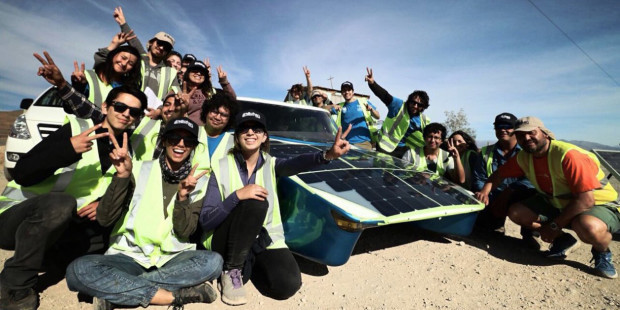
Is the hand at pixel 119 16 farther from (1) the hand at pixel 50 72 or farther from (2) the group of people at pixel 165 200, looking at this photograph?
(1) the hand at pixel 50 72

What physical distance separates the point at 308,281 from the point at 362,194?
904mm

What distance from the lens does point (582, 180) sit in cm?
300

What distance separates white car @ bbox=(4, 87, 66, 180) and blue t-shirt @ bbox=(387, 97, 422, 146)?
5216 mm

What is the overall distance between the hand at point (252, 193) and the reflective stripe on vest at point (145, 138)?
1147mm

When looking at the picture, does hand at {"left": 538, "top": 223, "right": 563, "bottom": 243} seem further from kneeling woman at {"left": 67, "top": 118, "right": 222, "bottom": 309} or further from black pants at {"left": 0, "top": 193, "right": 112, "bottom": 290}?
black pants at {"left": 0, "top": 193, "right": 112, "bottom": 290}

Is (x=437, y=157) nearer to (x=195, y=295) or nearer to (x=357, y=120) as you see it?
(x=357, y=120)

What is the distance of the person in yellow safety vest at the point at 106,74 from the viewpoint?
3.03 metres

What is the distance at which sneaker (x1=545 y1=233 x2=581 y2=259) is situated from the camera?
11.1 feet

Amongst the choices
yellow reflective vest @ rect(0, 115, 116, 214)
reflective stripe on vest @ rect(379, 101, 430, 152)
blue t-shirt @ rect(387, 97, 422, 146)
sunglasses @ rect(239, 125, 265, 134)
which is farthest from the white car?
blue t-shirt @ rect(387, 97, 422, 146)

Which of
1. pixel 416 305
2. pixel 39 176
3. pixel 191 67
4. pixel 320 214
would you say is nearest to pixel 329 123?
pixel 191 67

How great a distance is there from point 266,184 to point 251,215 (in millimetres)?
392

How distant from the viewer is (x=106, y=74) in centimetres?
309

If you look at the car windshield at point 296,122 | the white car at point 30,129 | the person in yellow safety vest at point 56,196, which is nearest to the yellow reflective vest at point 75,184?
the person in yellow safety vest at point 56,196

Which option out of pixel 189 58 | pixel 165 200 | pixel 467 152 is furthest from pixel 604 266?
pixel 189 58
